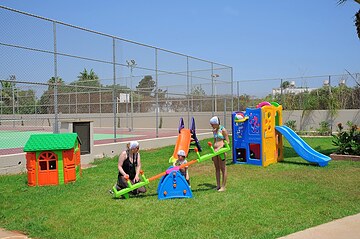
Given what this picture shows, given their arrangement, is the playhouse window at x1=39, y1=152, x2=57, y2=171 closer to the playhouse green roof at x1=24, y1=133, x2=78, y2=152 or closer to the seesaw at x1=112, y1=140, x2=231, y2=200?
the playhouse green roof at x1=24, y1=133, x2=78, y2=152

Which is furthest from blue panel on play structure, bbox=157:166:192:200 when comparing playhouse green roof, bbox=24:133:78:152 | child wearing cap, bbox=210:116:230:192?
playhouse green roof, bbox=24:133:78:152

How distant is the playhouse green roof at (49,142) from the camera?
26.6 feet

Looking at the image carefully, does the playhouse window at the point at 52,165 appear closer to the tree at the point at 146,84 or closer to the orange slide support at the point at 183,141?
the orange slide support at the point at 183,141

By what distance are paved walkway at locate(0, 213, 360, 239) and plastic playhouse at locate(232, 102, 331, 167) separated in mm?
5448

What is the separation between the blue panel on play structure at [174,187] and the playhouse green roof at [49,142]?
2.69 m

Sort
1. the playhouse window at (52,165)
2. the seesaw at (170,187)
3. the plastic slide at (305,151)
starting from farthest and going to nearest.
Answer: the plastic slide at (305,151) → the playhouse window at (52,165) → the seesaw at (170,187)

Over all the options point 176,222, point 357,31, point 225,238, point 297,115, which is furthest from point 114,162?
point 297,115

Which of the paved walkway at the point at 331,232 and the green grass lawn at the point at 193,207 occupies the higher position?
the paved walkway at the point at 331,232

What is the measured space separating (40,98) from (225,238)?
1728cm

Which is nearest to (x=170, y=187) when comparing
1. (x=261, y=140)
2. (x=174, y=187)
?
(x=174, y=187)

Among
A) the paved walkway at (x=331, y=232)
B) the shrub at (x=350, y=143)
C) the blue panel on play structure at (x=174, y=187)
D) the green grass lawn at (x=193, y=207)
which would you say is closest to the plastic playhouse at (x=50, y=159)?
the green grass lawn at (x=193, y=207)

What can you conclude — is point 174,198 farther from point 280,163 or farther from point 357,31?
point 357,31

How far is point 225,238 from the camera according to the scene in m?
4.56

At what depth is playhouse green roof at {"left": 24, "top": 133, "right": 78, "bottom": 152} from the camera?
319 inches
